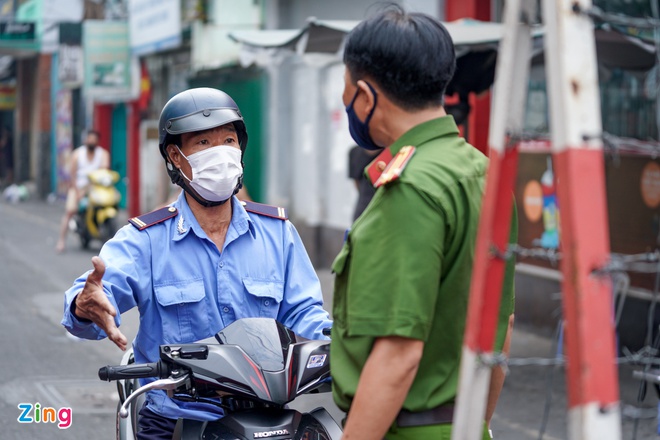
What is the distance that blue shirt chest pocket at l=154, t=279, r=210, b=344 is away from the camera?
3.33 meters

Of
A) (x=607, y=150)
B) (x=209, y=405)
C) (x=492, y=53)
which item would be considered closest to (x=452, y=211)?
(x=607, y=150)

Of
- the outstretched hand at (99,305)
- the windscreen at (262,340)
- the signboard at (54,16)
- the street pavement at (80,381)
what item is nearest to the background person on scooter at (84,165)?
the street pavement at (80,381)

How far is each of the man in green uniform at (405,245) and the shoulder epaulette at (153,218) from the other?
1.10 m

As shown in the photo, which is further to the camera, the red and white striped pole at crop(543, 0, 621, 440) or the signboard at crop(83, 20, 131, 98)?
the signboard at crop(83, 20, 131, 98)

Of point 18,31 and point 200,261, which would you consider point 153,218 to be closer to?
point 200,261

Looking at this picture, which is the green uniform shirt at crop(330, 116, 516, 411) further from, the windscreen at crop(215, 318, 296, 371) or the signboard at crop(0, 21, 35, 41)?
the signboard at crop(0, 21, 35, 41)

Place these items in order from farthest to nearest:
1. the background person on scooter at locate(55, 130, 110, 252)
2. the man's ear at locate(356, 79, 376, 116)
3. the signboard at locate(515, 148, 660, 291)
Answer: the background person on scooter at locate(55, 130, 110, 252) < the signboard at locate(515, 148, 660, 291) < the man's ear at locate(356, 79, 376, 116)

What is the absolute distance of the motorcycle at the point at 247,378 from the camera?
2.80m

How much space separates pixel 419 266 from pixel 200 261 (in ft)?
4.27

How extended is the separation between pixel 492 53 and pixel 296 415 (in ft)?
18.3

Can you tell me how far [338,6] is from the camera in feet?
48.6

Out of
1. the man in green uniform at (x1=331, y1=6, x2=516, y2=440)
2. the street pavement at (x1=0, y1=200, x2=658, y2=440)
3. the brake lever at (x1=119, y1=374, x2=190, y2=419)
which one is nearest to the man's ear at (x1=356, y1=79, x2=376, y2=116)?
the man in green uniform at (x1=331, y1=6, x2=516, y2=440)

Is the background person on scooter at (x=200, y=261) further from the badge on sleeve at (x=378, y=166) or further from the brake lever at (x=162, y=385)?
the badge on sleeve at (x=378, y=166)

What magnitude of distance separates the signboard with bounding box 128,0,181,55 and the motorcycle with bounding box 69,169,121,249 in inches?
139
